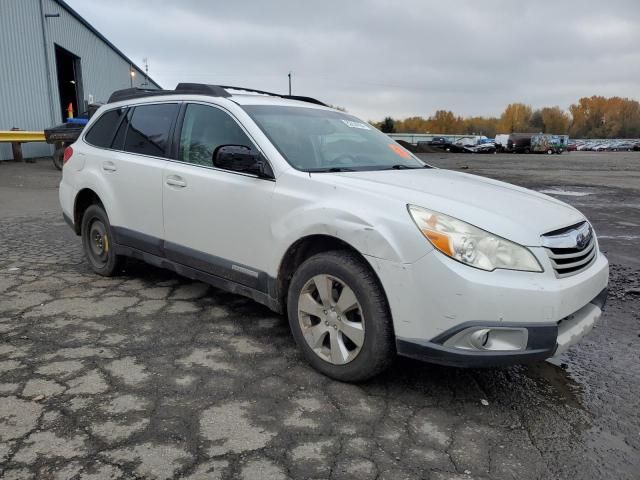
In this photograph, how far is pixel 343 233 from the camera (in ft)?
9.19

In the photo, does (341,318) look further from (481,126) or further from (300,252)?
(481,126)

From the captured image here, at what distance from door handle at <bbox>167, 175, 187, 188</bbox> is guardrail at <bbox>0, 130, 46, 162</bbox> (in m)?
14.1

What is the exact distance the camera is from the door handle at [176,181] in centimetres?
383

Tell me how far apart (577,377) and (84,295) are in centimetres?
391

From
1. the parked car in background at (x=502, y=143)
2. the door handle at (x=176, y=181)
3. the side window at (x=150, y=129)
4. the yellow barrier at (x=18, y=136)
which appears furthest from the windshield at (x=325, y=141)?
the parked car in background at (x=502, y=143)

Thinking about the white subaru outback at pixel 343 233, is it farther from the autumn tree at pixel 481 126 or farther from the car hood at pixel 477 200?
the autumn tree at pixel 481 126

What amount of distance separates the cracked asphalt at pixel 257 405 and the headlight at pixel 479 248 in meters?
0.85

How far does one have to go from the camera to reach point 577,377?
316cm

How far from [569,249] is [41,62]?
21009mm

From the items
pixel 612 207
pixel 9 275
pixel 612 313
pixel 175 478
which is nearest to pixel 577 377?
pixel 612 313

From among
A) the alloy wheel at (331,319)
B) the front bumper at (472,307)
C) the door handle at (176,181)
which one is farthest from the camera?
the door handle at (176,181)

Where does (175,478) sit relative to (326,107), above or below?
below

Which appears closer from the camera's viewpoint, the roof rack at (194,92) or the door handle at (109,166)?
the roof rack at (194,92)

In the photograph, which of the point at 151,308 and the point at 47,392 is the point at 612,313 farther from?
the point at 47,392
